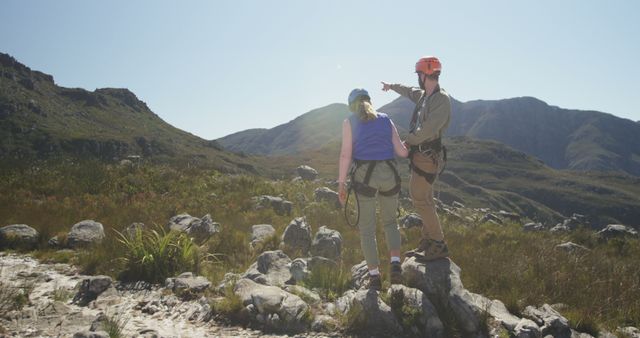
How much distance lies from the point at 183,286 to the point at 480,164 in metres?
203

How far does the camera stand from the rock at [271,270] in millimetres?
6570

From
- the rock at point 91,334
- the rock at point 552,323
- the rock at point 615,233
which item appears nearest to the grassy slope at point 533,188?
the rock at point 615,233

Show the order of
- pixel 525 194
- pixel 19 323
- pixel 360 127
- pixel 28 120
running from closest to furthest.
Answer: pixel 19 323, pixel 360 127, pixel 28 120, pixel 525 194

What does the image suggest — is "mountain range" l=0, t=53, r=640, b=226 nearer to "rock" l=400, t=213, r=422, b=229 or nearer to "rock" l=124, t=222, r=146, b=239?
"rock" l=400, t=213, r=422, b=229

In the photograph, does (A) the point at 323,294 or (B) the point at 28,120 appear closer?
(A) the point at 323,294

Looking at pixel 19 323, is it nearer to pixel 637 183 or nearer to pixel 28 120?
pixel 28 120

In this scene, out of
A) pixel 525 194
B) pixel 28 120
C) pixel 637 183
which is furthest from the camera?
pixel 637 183

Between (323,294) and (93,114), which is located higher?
(93,114)

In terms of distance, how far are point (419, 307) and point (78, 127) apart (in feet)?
445

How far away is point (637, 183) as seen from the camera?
189375mm

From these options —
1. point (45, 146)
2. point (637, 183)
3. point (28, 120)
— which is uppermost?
point (28, 120)

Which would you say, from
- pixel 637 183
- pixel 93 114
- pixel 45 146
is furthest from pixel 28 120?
pixel 637 183

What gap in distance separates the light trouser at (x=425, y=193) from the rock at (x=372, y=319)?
5.52 feet

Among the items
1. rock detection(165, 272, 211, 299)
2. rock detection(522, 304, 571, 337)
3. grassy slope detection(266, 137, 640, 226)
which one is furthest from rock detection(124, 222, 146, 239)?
grassy slope detection(266, 137, 640, 226)
